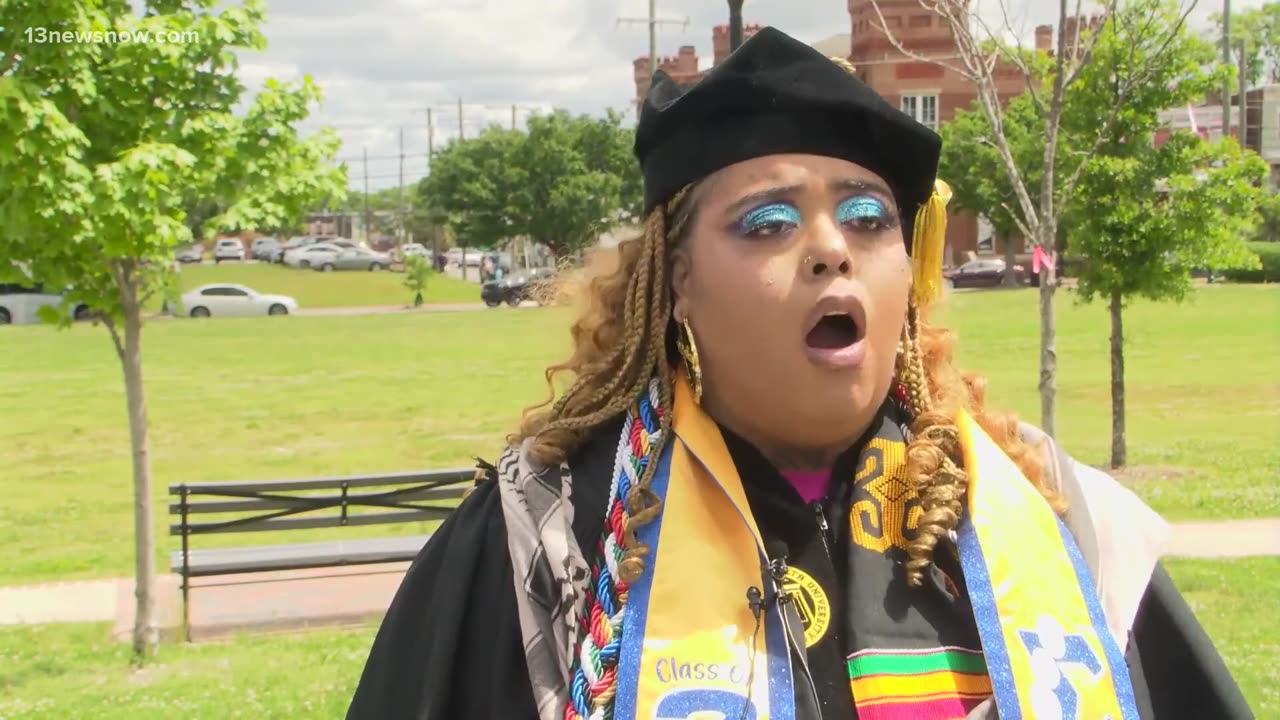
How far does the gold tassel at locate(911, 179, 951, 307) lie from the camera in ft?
7.46

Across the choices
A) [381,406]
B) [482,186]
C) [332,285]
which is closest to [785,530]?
[381,406]

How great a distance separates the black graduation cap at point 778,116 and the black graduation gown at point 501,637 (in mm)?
468

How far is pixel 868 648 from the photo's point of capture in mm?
1956

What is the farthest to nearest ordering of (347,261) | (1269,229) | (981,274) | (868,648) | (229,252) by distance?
(229,252), (347,261), (1269,229), (981,274), (868,648)

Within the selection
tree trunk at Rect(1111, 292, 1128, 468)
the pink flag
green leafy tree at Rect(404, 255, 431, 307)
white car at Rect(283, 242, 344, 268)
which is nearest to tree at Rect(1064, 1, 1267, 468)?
tree trunk at Rect(1111, 292, 1128, 468)

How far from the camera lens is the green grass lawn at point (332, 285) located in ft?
157

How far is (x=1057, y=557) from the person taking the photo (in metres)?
2.04

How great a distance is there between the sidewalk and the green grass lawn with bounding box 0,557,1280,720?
346mm

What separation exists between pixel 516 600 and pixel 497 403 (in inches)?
633

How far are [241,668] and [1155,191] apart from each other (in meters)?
8.89

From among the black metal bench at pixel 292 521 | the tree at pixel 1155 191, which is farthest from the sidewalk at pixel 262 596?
the tree at pixel 1155 191

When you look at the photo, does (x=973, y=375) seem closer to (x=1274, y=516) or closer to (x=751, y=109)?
(x=751, y=109)

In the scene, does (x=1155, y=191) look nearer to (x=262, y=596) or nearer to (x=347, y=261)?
(x=262, y=596)

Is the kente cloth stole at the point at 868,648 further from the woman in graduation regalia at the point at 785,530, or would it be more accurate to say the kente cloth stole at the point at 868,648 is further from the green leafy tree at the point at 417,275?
the green leafy tree at the point at 417,275
